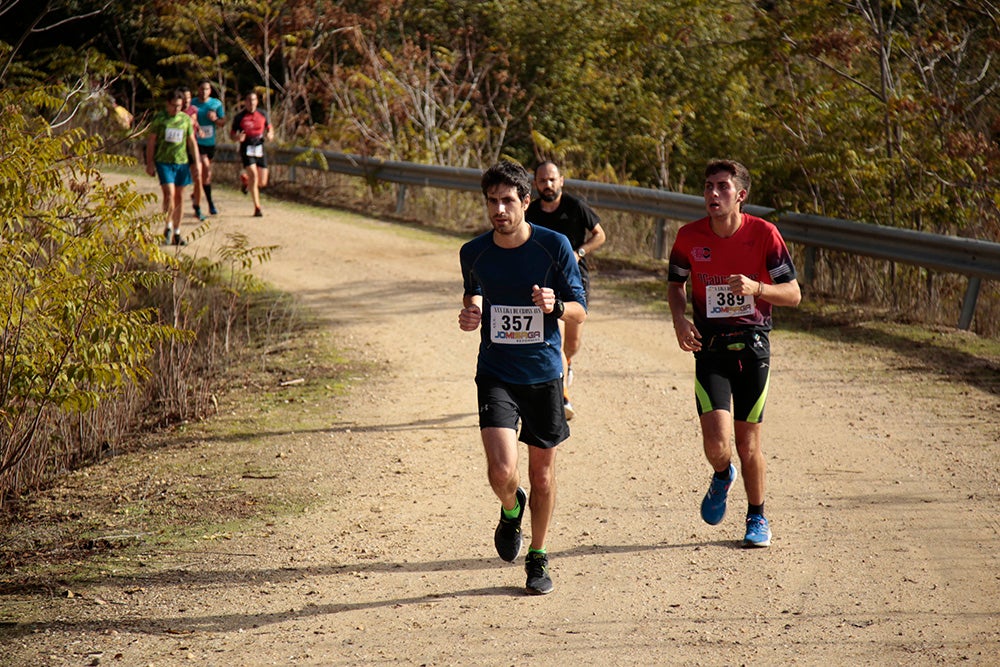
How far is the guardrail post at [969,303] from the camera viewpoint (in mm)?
10734

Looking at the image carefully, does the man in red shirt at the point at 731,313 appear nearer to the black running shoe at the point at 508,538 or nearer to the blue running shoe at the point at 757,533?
the blue running shoe at the point at 757,533

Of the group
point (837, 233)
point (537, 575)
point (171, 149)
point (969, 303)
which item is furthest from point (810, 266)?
point (171, 149)

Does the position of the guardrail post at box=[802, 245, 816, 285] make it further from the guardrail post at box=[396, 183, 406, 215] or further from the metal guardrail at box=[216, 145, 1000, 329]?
the guardrail post at box=[396, 183, 406, 215]

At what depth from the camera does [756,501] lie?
632cm

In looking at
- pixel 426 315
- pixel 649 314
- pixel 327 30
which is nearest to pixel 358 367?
pixel 426 315

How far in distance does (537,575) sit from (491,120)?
18.0 metres

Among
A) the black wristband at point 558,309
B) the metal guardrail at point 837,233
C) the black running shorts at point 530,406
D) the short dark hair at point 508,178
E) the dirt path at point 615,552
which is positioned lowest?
the dirt path at point 615,552

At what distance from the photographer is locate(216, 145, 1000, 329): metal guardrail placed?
1044 centimetres

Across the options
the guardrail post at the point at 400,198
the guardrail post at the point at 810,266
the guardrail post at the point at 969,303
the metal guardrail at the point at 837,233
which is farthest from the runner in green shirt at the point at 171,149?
the guardrail post at the point at 969,303

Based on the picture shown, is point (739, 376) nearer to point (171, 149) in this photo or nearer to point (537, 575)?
point (537, 575)

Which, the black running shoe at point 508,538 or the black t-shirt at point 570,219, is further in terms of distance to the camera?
the black t-shirt at point 570,219

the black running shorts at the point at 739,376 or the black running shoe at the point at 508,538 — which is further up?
the black running shorts at the point at 739,376

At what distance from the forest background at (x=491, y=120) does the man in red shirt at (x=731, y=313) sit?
Result: 321 centimetres

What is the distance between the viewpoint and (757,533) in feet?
20.5
